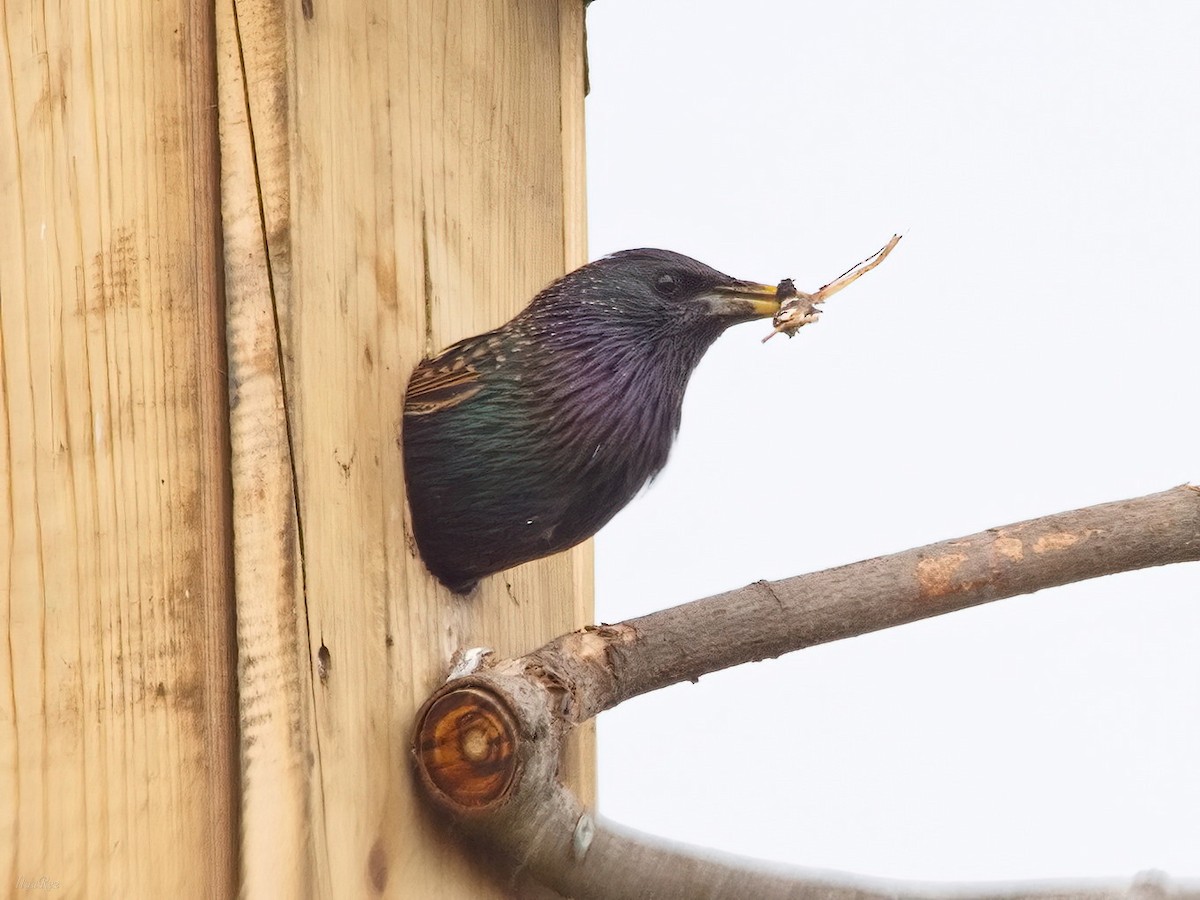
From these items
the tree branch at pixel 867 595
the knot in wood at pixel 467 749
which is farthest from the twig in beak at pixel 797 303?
the knot in wood at pixel 467 749

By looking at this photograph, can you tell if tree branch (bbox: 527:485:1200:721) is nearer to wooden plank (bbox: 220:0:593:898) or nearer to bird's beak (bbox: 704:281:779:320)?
wooden plank (bbox: 220:0:593:898)

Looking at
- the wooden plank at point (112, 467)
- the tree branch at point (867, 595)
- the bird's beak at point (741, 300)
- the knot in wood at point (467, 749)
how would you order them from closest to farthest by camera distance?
the wooden plank at point (112, 467) < the knot in wood at point (467, 749) < the tree branch at point (867, 595) < the bird's beak at point (741, 300)

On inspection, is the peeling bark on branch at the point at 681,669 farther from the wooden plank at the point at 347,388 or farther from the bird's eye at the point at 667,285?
the bird's eye at the point at 667,285

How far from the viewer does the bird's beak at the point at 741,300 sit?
2029 millimetres

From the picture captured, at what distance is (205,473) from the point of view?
1668 millimetres

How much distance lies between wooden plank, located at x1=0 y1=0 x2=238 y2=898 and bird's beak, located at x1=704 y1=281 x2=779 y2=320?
67 centimetres

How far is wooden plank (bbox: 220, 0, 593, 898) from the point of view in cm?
164

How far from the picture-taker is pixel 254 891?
5.17 feet

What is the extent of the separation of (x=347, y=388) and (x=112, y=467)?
290 millimetres

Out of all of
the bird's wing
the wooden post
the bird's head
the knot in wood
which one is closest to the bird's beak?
the bird's head

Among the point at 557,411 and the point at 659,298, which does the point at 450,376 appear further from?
the point at 659,298

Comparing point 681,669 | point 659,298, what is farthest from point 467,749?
point 659,298

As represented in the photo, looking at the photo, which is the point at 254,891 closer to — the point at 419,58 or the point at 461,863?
the point at 461,863

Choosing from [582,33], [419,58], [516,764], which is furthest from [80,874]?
[582,33]
